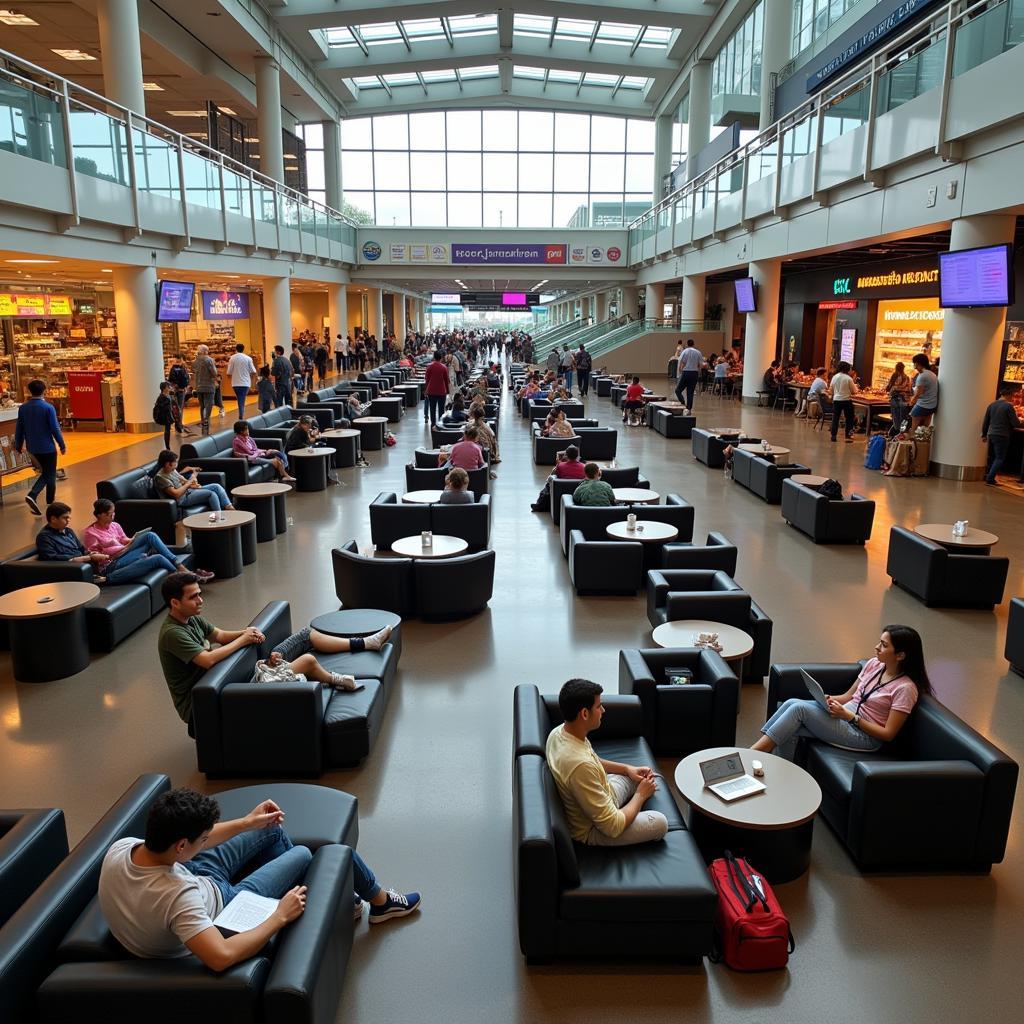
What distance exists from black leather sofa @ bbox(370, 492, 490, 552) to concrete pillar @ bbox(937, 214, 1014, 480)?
8.11 m

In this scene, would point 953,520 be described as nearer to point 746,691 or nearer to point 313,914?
point 746,691

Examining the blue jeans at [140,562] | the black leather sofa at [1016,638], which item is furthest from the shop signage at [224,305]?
the black leather sofa at [1016,638]

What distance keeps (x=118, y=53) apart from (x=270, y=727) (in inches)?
623

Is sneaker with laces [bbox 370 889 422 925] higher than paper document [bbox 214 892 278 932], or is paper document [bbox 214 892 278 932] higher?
paper document [bbox 214 892 278 932]

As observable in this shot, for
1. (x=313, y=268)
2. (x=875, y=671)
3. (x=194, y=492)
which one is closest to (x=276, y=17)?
(x=313, y=268)

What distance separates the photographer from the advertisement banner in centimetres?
3425

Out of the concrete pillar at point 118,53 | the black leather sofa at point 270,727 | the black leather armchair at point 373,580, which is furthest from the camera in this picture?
the concrete pillar at point 118,53

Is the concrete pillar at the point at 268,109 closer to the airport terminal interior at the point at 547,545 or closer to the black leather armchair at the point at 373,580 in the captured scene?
the airport terminal interior at the point at 547,545

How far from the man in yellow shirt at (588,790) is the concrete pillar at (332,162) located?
3768 centimetres

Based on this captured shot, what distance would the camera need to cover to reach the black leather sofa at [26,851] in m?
3.22

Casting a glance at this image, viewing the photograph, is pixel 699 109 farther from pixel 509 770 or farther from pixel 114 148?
pixel 509 770

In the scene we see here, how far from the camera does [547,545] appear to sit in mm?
10008

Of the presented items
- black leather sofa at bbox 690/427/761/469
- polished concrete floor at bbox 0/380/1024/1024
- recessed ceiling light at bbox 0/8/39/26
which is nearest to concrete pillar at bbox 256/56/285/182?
recessed ceiling light at bbox 0/8/39/26

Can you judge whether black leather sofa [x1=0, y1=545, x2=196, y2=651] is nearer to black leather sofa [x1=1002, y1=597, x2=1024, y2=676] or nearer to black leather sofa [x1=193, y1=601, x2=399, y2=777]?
black leather sofa [x1=193, y1=601, x2=399, y2=777]
